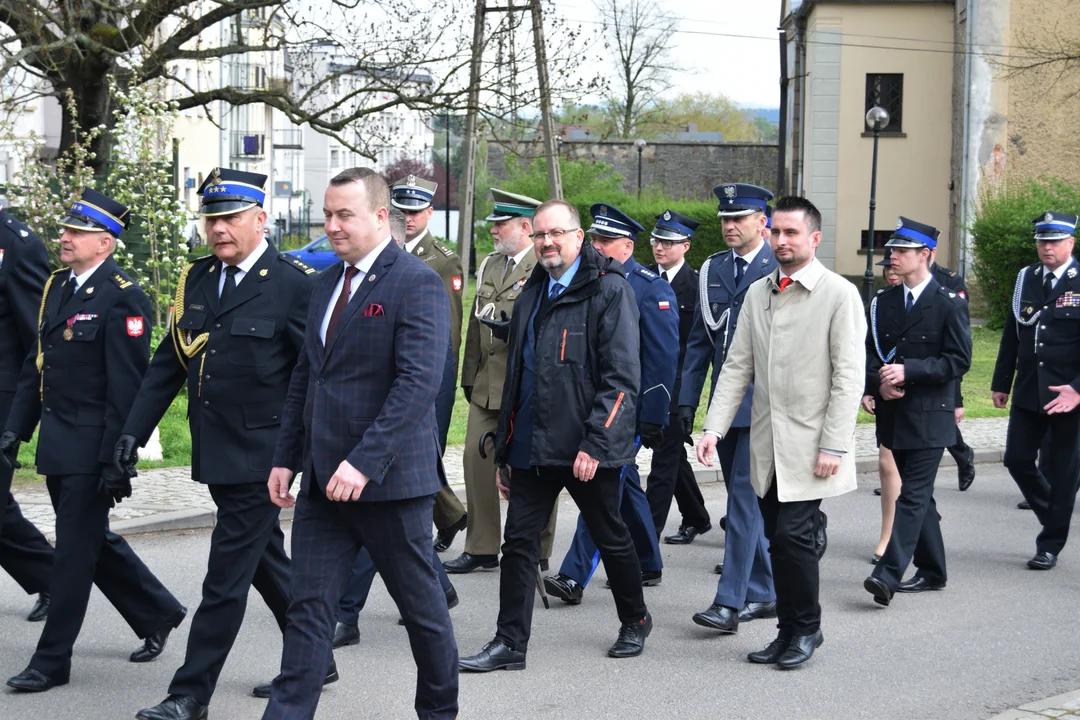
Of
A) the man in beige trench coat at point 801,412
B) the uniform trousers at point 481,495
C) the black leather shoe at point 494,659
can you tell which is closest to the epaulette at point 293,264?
the black leather shoe at point 494,659

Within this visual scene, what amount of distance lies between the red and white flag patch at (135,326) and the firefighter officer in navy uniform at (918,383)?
401 cm

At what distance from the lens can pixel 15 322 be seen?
672 cm

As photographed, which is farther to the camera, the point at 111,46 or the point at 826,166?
the point at 826,166

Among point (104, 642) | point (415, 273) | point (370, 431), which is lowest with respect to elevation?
point (104, 642)

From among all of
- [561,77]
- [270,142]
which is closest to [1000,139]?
[561,77]

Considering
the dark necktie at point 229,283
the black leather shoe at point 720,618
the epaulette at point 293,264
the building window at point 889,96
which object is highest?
the building window at point 889,96

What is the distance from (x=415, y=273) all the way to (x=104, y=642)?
9.35ft

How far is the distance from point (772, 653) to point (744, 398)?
1.41 meters

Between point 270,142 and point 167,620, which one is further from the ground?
point 270,142

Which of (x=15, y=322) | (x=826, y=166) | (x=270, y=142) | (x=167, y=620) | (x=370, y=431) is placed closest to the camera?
(x=370, y=431)

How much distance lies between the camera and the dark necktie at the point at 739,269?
7500 mm

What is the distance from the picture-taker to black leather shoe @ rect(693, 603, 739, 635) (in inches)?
264

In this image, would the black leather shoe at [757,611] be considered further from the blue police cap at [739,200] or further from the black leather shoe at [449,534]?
the blue police cap at [739,200]

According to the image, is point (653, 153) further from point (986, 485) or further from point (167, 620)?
point (167, 620)
